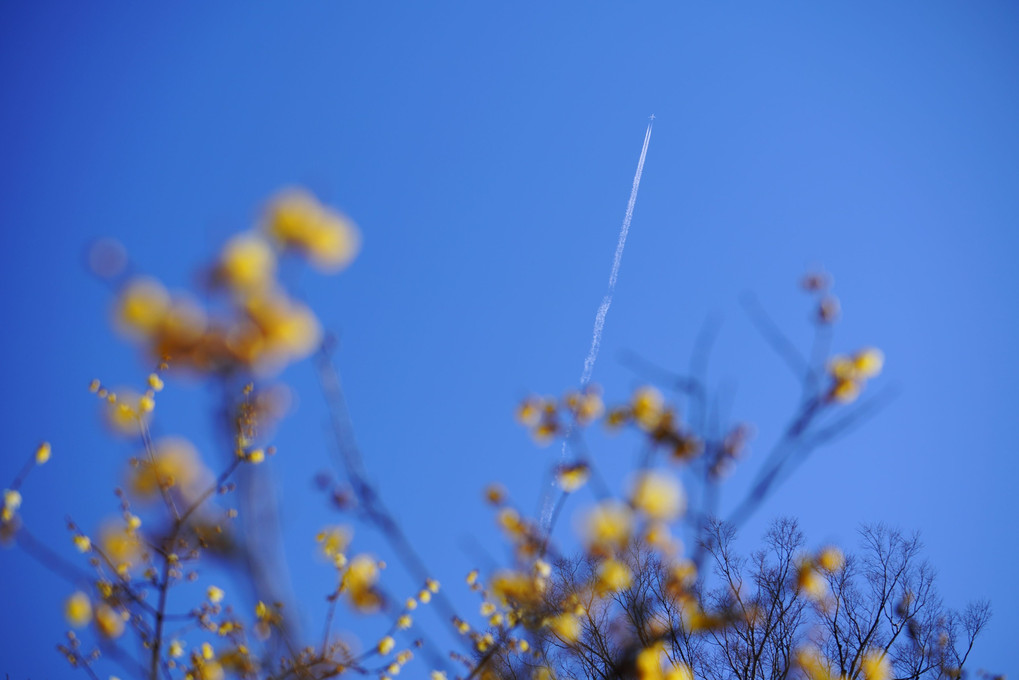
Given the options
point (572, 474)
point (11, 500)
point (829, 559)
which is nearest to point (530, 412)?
point (572, 474)

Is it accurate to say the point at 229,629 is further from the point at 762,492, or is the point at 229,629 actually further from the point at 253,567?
the point at 762,492

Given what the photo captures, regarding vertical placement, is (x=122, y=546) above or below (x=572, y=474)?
above

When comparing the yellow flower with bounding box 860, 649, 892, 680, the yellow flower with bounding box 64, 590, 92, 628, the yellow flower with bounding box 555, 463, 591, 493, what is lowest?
the yellow flower with bounding box 860, 649, 892, 680

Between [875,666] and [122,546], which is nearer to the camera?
[122,546]

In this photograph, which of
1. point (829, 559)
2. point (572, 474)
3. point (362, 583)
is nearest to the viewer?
point (572, 474)

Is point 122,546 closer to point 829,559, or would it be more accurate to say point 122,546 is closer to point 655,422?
point 655,422

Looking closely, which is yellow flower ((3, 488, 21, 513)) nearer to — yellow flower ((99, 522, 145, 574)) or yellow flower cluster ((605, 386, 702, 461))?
yellow flower ((99, 522, 145, 574))

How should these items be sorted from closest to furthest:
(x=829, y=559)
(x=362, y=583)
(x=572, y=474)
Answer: (x=572, y=474) → (x=362, y=583) → (x=829, y=559)

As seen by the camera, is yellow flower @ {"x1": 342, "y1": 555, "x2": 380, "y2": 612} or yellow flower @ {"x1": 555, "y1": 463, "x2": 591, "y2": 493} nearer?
yellow flower @ {"x1": 555, "y1": 463, "x2": 591, "y2": 493}

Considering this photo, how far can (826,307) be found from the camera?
6.87ft

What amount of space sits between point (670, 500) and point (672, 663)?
17.2ft

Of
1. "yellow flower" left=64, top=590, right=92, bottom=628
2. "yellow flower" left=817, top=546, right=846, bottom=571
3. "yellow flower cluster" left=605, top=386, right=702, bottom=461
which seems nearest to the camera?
"yellow flower cluster" left=605, top=386, right=702, bottom=461

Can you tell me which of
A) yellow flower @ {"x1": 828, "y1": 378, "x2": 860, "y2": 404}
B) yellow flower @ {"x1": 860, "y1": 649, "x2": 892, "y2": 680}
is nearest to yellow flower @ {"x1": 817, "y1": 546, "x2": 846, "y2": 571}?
yellow flower @ {"x1": 860, "y1": 649, "x2": 892, "y2": 680}

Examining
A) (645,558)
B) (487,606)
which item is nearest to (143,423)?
(487,606)
